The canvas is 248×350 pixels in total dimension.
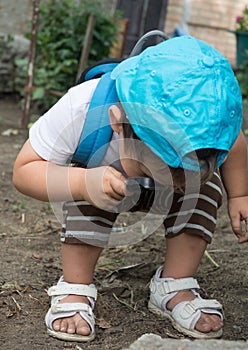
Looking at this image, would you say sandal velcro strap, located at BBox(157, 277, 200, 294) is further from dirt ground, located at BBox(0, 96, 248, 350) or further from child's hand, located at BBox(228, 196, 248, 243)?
child's hand, located at BBox(228, 196, 248, 243)

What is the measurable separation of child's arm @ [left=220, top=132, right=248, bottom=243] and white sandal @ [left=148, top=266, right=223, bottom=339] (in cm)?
22

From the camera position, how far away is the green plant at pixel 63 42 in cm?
536

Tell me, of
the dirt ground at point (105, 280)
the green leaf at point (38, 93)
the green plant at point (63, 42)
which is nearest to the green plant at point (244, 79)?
the green plant at point (63, 42)

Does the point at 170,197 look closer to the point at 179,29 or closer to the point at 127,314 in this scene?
the point at 127,314

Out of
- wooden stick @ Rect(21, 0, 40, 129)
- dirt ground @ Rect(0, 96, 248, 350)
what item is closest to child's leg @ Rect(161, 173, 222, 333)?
dirt ground @ Rect(0, 96, 248, 350)

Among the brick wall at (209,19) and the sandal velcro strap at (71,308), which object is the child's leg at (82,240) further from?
the brick wall at (209,19)

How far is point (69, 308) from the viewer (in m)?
2.09

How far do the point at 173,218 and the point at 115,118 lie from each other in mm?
472

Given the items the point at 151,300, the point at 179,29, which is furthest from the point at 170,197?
the point at 179,29

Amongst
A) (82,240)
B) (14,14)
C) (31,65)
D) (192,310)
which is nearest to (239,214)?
(192,310)

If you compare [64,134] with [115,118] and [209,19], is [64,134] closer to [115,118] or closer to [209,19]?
[115,118]

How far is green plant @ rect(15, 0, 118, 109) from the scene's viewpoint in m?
5.36

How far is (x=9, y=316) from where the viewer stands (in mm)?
2123

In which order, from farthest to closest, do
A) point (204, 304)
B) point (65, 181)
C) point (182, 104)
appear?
point (204, 304) → point (65, 181) → point (182, 104)
